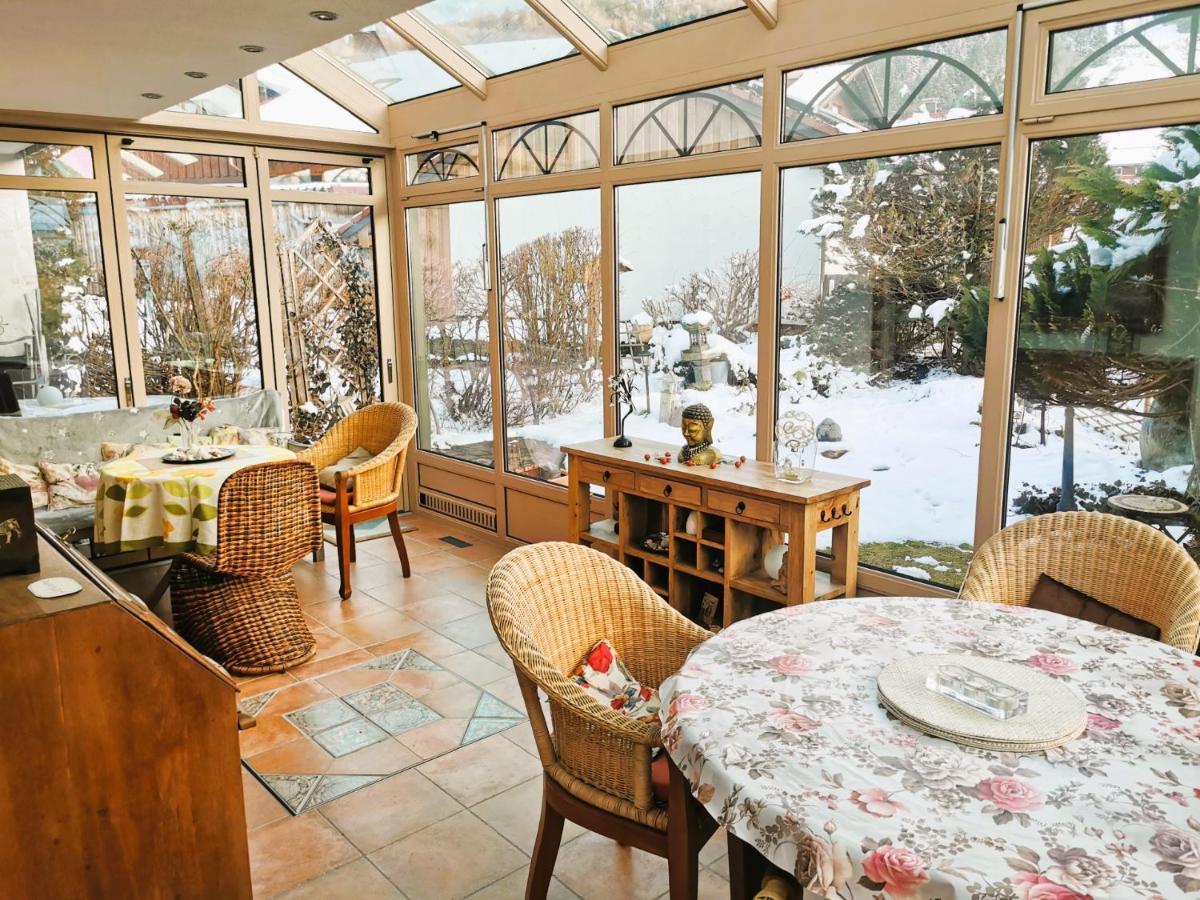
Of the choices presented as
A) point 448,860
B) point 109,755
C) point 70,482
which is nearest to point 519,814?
point 448,860

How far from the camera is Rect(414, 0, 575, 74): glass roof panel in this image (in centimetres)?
474

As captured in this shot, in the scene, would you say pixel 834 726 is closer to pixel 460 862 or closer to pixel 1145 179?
pixel 460 862

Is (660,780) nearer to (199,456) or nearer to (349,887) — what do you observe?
(349,887)

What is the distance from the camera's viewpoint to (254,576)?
4.05 m

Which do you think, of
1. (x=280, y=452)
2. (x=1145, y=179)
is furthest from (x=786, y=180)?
(x=280, y=452)

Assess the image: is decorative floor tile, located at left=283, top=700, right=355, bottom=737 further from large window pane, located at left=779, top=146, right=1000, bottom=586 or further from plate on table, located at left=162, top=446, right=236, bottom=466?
large window pane, located at left=779, top=146, right=1000, bottom=586

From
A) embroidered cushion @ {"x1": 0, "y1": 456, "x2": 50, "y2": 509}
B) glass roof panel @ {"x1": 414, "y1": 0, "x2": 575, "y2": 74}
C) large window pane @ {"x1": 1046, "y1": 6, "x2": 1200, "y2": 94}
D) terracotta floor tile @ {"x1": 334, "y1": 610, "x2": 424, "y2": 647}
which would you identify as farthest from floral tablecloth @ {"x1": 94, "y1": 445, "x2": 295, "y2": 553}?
large window pane @ {"x1": 1046, "y1": 6, "x2": 1200, "y2": 94}

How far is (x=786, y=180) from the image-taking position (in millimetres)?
3934

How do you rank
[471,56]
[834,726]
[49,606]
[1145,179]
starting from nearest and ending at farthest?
[834,726] < [49,606] < [1145,179] < [471,56]

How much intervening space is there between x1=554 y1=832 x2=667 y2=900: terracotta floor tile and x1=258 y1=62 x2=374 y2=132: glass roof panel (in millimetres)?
4795

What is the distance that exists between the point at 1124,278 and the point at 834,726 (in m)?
2.11

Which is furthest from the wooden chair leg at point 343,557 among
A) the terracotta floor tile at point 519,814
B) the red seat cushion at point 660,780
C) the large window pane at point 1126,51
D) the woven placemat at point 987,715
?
the large window pane at point 1126,51

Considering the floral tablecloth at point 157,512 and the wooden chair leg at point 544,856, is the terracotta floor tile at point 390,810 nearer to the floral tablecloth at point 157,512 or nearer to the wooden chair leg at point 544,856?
the wooden chair leg at point 544,856

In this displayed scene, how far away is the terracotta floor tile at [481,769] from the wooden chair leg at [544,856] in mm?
695
